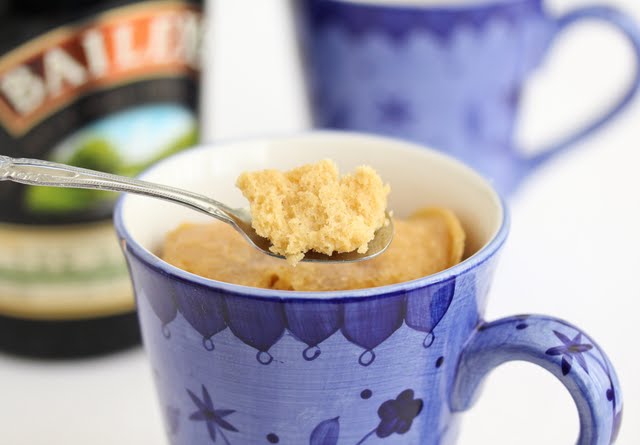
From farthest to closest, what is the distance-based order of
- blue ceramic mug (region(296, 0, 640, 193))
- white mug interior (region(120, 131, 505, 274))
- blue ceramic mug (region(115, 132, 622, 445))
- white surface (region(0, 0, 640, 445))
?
blue ceramic mug (region(296, 0, 640, 193)) < white surface (region(0, 0, 640, 445)) < white mug interior (region(120, 131, 505, 274)) < blue ceramic mug (region(115, 132, 622, 445))

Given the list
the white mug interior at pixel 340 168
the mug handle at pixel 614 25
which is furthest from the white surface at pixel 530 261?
the white mug interior at pixel 340 168

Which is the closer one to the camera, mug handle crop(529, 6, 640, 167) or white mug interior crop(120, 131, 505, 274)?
white mug interior crop(120, 131, 505, 274)

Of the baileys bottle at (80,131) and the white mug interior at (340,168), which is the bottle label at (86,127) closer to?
the baileys bottle at (80,131)

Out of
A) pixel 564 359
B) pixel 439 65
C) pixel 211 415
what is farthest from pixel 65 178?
pixel 439 65

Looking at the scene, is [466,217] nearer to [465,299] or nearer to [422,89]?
[465,299]

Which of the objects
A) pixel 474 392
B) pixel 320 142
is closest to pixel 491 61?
pixel 320 142

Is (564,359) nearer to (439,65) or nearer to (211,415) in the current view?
(211,415)

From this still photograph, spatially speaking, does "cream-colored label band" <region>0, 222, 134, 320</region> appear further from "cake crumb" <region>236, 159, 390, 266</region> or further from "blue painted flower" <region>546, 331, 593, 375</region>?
"blue painted flower" <region>546, 331, 593, 375</region>

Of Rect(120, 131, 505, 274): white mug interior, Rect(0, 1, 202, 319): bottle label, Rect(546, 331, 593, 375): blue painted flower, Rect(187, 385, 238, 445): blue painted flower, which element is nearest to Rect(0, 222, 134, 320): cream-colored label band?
Rect(0, 1, 202, 319): bottle label
